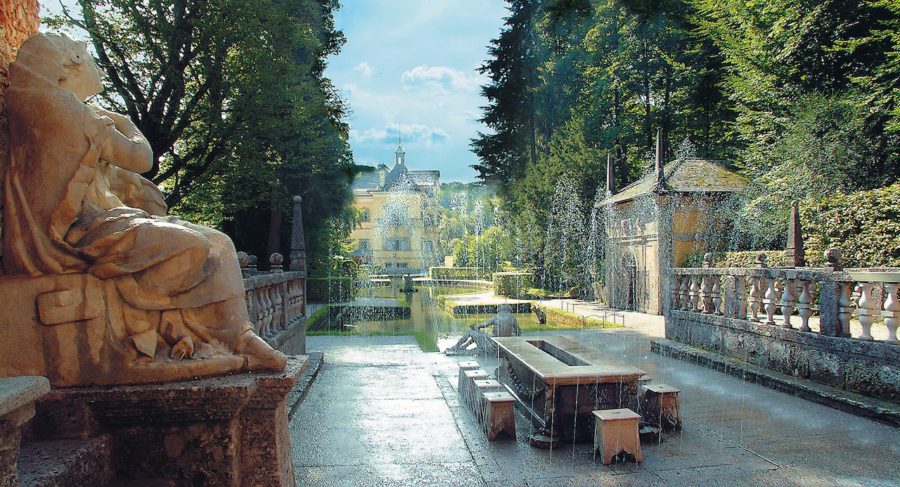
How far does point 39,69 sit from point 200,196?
44.1 ft

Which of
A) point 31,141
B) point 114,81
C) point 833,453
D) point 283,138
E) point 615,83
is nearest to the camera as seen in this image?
point 31,141

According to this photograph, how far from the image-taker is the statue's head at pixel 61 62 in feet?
8.32

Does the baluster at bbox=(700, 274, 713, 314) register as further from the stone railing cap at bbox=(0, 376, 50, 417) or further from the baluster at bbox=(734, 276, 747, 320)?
Answer: the stone railing cap at bbox=(0, 376, 50, 417)

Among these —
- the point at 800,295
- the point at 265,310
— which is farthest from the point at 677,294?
the point at 265,310

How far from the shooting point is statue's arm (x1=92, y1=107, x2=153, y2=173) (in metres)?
2.79

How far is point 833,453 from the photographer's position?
14.1 ft

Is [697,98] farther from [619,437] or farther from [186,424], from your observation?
[186,424]

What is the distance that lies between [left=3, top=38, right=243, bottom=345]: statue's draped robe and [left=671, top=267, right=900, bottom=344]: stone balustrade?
672 centimetres

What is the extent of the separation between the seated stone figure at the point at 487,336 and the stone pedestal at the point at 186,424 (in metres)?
6.50

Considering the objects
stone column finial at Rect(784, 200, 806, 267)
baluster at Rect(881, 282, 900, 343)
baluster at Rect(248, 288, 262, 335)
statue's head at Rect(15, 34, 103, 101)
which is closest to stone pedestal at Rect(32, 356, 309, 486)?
statue's head at Rect(15, 34, 103, 101)

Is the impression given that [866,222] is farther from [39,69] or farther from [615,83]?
[615,83]

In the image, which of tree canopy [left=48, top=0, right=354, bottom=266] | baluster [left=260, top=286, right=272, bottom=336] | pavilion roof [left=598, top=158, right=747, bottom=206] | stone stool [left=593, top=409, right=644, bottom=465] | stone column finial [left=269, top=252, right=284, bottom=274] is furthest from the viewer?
pavilion roof [left=598, top=158, right=747, bottom=206]

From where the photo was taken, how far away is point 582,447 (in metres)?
4.59

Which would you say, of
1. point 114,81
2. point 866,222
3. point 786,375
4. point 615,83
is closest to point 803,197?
point 866,222
